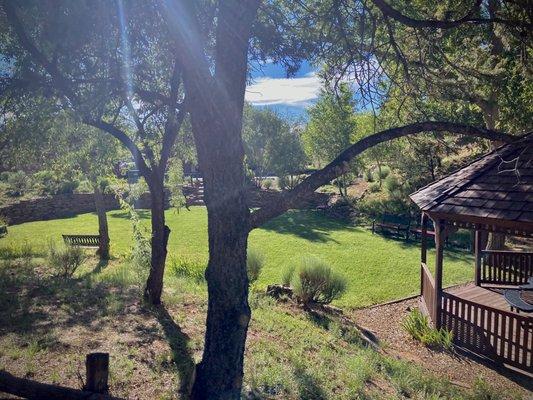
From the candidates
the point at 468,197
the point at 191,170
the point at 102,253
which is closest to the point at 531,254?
the point at 468,197

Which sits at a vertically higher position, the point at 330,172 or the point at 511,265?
the point at 330,172

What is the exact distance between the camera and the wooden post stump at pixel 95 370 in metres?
3.34

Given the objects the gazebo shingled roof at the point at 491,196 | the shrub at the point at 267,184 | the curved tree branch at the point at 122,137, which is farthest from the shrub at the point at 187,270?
the shrub at the point at 267,184

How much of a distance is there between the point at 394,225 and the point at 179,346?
17915 mm

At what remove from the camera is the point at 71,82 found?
22.9 feet

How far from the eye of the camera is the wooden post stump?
3.34 meters

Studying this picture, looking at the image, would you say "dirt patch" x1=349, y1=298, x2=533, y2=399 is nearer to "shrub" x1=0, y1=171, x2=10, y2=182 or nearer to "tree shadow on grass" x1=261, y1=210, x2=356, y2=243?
"tree shadow on grass" x1=261, y1=210, x2=356, y2=243

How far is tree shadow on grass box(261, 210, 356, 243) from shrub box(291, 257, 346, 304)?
416 inches

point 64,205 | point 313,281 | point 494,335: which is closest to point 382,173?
point 313,281

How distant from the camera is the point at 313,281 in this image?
10.8m

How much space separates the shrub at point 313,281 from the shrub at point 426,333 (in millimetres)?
2098

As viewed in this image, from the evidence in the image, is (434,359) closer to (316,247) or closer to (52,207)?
(316,247)

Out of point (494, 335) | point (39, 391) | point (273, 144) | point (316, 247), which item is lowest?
point (316, 247)

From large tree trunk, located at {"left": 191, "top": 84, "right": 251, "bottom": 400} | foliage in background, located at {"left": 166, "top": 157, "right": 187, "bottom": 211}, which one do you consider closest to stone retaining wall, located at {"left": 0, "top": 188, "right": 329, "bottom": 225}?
foliage in background, located at {"left": 166, "top": 157, "right": 187, "bottom": 211}
